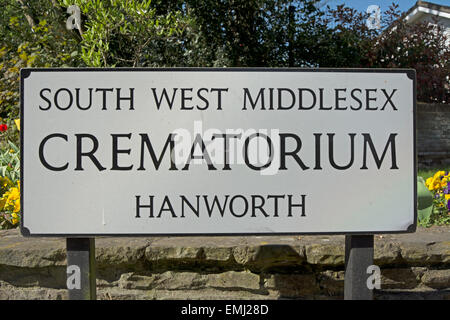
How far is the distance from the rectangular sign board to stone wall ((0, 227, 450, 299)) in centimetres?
48

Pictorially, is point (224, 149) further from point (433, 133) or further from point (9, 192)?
point (433, 133)

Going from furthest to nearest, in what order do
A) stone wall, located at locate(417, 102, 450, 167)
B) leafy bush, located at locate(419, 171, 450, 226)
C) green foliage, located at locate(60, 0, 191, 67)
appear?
stone wall, located at locate(417, 102, 450, 167) < green foliage, located at locate(60, 0, 191, 67) < leafy bush, located at locate(419, 171, 450, 226)

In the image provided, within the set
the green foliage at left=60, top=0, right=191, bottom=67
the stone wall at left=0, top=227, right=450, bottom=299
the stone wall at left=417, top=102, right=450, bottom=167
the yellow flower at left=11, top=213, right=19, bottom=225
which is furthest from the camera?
the stone wall at left=417, top=102, right=450, bottom=167

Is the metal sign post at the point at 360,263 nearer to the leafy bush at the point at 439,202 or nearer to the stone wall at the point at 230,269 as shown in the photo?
the stone wall at the point at 230,269

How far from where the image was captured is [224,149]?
161cm

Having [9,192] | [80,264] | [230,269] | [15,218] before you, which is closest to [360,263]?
[230,269]

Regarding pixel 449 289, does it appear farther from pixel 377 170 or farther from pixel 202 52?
pixel 202 52

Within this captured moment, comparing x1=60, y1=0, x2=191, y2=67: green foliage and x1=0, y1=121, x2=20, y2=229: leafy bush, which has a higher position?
x1=60, y1=0, x2=191, y2=67: green foliage

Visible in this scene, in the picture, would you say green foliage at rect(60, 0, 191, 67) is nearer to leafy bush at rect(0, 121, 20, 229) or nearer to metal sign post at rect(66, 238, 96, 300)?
leafy bush at rect(0, 121, 20, 229)

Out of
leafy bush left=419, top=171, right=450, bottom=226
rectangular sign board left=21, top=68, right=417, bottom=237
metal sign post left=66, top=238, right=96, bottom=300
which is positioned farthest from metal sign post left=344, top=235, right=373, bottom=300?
leafy bush left=419, top=171, right=450, bottom=226

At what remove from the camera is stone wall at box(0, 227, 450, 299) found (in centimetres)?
204

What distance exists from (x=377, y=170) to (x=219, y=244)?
33.9 inches

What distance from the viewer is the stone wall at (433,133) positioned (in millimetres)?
8711

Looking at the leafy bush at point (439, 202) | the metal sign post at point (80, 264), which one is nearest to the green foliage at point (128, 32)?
the metal sign post at point (80, 264)
